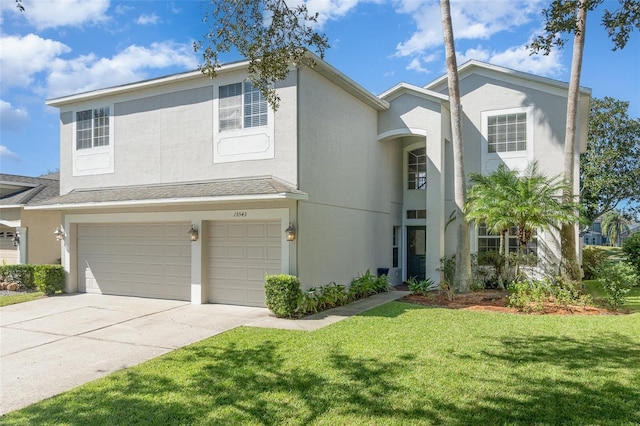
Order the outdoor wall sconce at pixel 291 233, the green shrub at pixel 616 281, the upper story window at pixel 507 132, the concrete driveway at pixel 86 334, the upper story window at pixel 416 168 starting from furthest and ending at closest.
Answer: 1. the upper story window at pixel 416 168
2. the upper story window at pixel 507 132
3. the green shrub at pixel 616 281
4. the outdoor wall sconce at pixel 291 233
5. the concrete driveway at pixel 86 334

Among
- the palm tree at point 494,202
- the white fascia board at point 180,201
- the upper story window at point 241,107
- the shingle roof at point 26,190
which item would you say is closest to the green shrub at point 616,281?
the palm tree at point 494,202

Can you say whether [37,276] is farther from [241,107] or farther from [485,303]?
[485,303]

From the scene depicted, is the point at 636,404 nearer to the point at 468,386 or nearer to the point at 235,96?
the point at 468,386

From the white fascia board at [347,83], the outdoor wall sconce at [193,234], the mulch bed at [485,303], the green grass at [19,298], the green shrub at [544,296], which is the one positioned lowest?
the green grass at [19,298]

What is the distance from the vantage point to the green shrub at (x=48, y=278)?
13.3m

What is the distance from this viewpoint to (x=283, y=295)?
9719 millimetres

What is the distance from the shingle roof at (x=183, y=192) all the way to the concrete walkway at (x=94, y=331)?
293 centimetres

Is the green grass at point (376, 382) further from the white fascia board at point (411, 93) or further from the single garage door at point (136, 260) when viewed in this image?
the white fascia board at point (411, 93)

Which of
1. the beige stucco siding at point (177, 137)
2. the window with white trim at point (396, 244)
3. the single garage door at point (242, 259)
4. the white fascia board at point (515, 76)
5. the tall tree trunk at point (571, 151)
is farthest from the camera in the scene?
the window with white trim at point (396, 244)

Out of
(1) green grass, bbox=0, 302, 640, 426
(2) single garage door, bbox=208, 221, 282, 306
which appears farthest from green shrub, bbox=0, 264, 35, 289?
(1) green grass, bbox=0, 302, 640, 426

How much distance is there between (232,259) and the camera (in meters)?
11.6

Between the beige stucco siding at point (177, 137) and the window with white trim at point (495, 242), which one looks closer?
the beige stucco siding at point (177, 137)

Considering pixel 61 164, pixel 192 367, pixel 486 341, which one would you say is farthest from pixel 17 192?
pixel 486 341

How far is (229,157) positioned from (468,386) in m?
8.55
